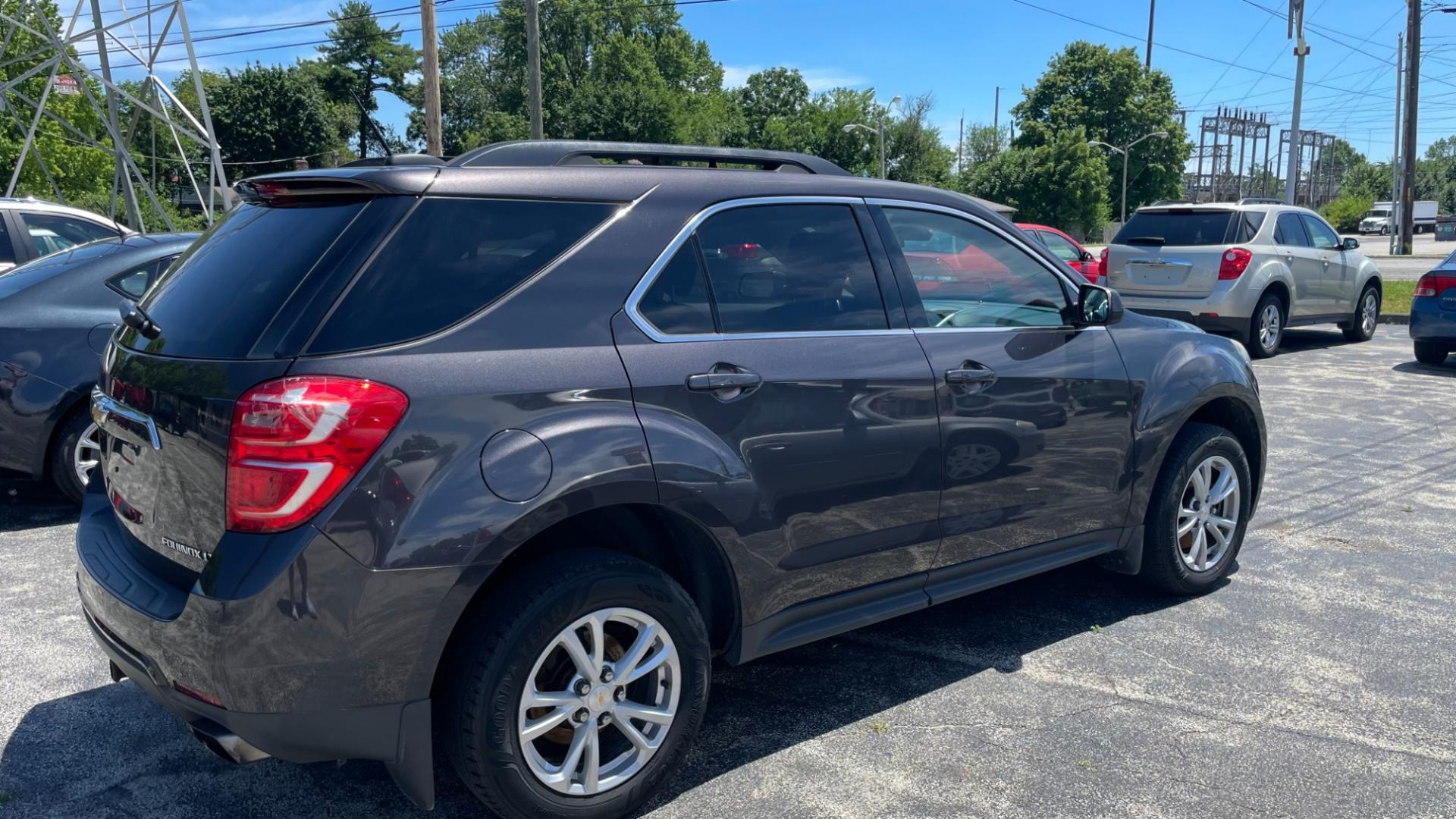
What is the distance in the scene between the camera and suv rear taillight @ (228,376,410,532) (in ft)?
8.01

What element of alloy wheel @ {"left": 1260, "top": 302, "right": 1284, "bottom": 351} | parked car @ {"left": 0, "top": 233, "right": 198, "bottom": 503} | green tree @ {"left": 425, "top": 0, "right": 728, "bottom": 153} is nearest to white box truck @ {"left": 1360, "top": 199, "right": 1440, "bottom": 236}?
green tree @ {"left": 425, "top": 0, "right": 728, "bottom": 153}

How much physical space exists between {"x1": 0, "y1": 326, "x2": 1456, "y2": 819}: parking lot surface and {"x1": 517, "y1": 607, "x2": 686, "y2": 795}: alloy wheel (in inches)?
10.5

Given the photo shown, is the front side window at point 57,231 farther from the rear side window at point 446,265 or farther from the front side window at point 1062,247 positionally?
the front side window at point 1062,247

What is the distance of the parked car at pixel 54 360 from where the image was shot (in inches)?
223

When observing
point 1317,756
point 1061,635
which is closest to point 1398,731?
point 1317,756

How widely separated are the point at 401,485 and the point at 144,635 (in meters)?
0.81

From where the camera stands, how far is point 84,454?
589cm

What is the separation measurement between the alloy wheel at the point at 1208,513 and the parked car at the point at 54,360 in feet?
17.4

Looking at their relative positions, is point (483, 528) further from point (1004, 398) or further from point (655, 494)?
point (1004, 398)

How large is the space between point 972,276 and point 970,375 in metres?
0.54

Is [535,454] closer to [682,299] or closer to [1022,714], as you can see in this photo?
[682,299]

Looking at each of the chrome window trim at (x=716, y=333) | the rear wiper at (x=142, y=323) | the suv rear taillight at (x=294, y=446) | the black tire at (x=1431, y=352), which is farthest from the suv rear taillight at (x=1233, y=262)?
the suv rear taillight at (x=294, y=446)

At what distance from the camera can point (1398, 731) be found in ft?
11.7

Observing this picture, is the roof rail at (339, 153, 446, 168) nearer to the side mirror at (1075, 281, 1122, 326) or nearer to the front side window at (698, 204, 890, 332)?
the front side window at (698, 204, 890, 332)
